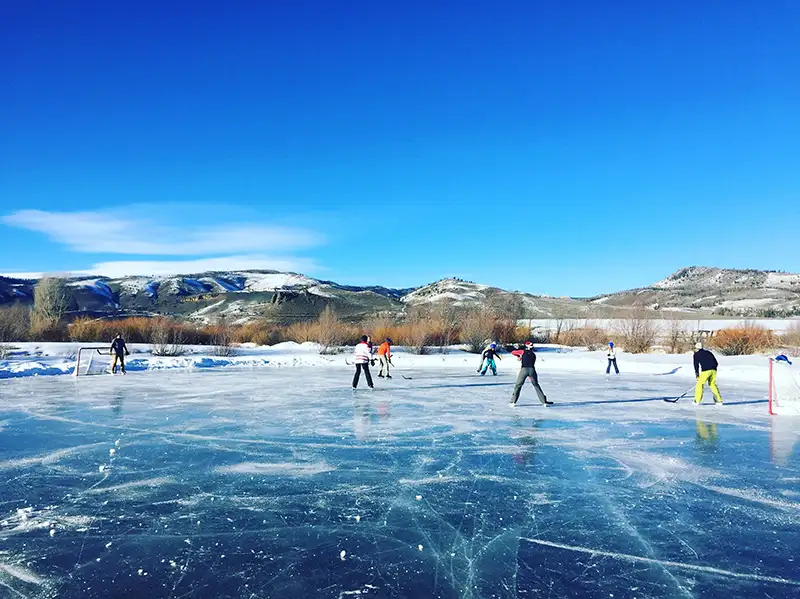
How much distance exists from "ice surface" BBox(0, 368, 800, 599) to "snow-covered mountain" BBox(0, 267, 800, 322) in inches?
1571

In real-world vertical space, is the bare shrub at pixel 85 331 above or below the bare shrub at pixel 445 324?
below

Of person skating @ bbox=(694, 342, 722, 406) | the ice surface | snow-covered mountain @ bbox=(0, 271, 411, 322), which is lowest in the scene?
the ice surface

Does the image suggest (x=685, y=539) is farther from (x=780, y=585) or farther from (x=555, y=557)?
(x=555, y=557)

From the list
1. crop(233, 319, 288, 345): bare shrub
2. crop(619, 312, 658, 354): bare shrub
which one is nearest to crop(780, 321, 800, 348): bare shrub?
crop(619, 312, 658, 354): bare shrub

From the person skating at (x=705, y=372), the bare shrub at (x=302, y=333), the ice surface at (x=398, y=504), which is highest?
the bare shrub at (x=302, y=333)

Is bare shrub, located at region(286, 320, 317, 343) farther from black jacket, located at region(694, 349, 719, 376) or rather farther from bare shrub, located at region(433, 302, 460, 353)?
black jacket, located at region(694, 349, 719, 376)

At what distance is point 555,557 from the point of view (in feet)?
12.9

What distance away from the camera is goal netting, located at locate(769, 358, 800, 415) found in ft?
35.1

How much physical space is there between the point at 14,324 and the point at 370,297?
89750 mm

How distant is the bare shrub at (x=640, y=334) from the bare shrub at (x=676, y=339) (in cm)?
64

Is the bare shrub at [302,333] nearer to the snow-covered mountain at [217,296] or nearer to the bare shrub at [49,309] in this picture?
the bare shrub at [49,309]

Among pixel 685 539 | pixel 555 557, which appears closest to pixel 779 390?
pixel 685 539

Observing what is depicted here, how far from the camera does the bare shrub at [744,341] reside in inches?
1059

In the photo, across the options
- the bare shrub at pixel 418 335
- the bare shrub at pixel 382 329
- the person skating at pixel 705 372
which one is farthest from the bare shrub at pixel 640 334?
the person skating at pixel 705 372
